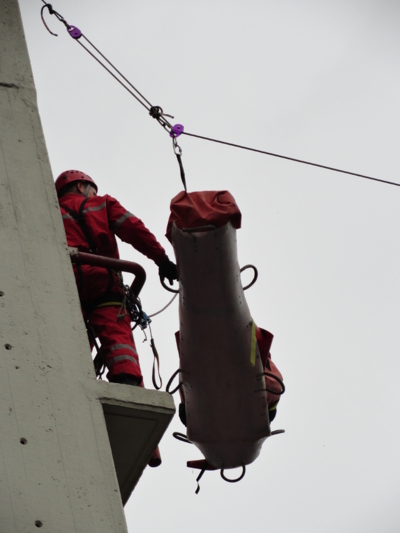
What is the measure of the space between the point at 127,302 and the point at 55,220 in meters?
1.24

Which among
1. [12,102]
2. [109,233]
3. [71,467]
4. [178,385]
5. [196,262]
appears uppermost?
[12,102]

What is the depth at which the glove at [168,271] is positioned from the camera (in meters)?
5.70

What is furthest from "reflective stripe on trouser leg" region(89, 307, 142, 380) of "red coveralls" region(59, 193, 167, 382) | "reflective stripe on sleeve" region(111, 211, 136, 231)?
"reflective stripe on sleeve" region(111, 211, 136, 231)

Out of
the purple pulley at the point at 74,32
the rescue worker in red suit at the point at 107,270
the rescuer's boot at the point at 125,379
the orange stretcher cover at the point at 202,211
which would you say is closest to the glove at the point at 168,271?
the rescue worker in red suit at the point at 107,270

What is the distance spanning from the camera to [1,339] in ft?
13.4

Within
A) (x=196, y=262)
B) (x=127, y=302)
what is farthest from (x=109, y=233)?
(x=196, y=262)

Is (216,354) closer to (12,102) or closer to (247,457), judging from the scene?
(247,457)

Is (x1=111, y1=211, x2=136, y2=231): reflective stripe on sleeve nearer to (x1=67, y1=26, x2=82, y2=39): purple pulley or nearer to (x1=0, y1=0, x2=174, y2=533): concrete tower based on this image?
(x1=0, y1=0, x2=174, y2=533): concrete tower

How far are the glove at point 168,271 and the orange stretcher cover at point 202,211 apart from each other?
44cm

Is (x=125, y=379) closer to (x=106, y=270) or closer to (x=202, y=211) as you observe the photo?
(x=106, y=270)

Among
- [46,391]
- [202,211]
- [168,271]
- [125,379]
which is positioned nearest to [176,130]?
[168,271]

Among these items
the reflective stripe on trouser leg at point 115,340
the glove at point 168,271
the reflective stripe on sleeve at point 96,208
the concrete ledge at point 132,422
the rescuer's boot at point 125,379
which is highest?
the reflective stripe on sleeve at point 96,208

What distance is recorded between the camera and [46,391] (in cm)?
401

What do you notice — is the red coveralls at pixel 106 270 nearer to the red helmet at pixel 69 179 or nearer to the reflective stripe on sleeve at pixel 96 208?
the reflective stripe on sleeve at pixel 96 208
